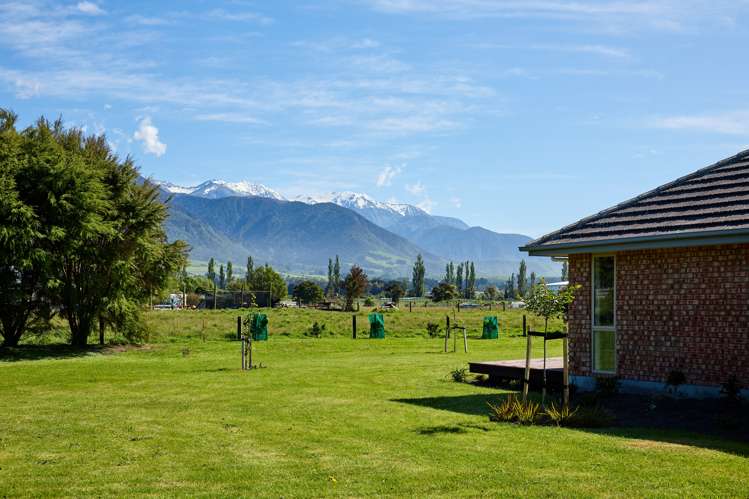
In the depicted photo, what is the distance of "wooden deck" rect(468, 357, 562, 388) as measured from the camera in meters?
17.9

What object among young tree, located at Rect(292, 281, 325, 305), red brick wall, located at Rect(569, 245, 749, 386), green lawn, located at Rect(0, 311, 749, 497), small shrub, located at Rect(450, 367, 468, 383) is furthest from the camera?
young tree, located at Rect(292, 281, 325, 305)

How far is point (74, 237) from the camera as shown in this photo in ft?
97.7

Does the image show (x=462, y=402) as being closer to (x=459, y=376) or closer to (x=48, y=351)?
(x=459, y=376)

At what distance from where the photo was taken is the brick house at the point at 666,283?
15086mm

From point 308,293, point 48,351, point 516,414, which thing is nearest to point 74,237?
point 48,351

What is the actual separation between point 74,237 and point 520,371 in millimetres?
18344

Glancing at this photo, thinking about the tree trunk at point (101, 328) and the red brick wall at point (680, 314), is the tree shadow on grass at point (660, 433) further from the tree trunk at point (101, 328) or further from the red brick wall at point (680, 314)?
the tree trunk at point (101, 328)

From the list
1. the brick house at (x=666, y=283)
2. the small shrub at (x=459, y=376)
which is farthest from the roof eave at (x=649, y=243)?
the small shrub at (x=459, y=376)

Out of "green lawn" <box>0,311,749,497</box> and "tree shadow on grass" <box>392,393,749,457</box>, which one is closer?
"green lawn" <box>0,311,749,497</box>

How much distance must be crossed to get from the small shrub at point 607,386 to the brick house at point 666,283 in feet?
0.64

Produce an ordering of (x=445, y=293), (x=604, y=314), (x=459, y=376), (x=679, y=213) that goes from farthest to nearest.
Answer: (x=445, y=293)
(x=459, y=376)
(x=604, y=314)
(x=679, y=213)

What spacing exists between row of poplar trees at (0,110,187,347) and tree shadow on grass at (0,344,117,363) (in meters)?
0.93

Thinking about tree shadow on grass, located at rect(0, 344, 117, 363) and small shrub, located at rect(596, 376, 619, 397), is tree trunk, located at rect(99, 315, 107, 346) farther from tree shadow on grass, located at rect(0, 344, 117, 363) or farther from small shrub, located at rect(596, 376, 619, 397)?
small shrub, located at rect(596, 376, 619, 397)

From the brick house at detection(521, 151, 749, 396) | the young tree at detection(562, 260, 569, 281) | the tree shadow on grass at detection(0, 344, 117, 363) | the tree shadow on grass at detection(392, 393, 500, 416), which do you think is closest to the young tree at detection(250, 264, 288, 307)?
the young tree at detection(562, 260, 569, 281)
